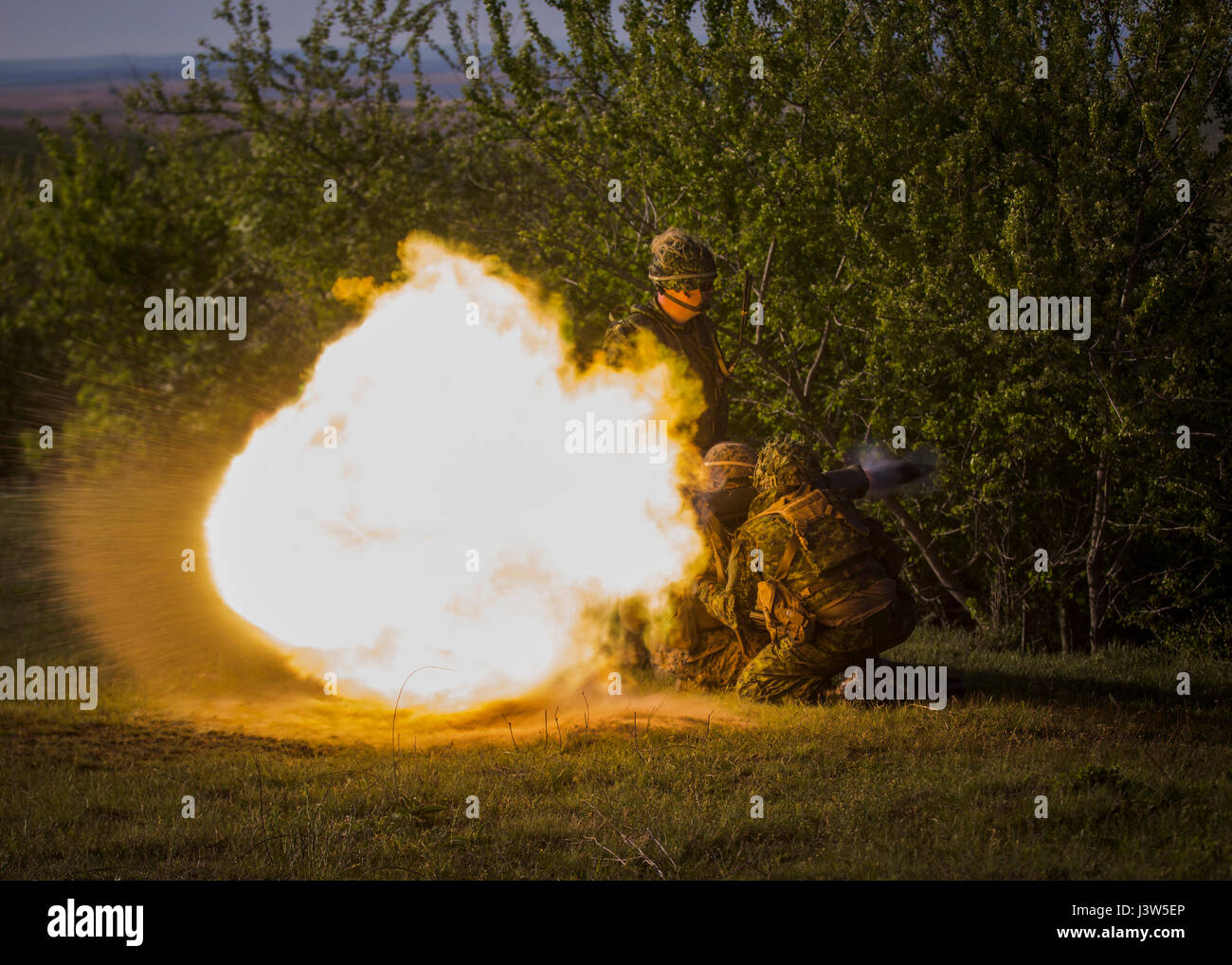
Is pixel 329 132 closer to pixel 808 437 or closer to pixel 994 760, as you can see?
pixel 808 437

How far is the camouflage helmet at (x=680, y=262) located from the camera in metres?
10.3

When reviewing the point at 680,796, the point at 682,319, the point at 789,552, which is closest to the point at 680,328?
the point at 682,319

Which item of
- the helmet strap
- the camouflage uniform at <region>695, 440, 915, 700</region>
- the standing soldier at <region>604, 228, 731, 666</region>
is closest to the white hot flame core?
the standing soldier at <region>604, 228, 731, 666</region>

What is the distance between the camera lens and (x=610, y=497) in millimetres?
10477

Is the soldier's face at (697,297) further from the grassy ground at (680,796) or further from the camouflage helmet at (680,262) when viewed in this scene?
the grassy ground at (680,796)

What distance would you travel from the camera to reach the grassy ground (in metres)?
6.68

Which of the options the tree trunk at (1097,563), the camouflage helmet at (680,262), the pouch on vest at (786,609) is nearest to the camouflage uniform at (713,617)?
the pouch on vest at (786,609)

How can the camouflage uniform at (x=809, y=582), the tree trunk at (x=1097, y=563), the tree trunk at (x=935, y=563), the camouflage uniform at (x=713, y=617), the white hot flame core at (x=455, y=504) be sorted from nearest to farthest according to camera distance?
1. the camouflage uniform at (x=809, y=582)
2. the camouflage uniform at (x=713, y=617)
3. the white hot flame core at (x=455, y=504)
4. the tree trunk at (x=1097, y=563)
5. the tree trunk at (x=935, y=563)

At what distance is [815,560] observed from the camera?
922cm

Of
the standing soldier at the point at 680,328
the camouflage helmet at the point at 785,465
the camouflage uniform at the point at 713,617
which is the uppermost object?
the standing soldier at the point at 680,328

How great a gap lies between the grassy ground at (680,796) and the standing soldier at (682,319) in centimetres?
302

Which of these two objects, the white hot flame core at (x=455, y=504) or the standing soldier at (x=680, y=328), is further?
the white hot flame core at (x=455, y=504)

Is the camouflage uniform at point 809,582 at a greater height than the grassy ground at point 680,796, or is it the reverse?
the camouflage uniform at point 809,582

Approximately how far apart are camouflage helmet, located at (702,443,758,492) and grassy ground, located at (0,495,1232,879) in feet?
6.36
